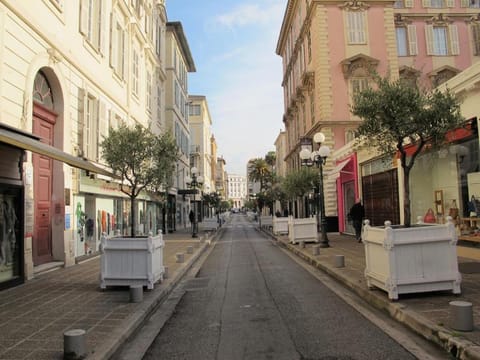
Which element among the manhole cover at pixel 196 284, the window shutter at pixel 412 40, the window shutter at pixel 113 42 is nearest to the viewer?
the manhole cover at pixel 196 284

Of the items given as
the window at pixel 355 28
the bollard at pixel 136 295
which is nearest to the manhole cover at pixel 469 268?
the bollard at pixel 136 295

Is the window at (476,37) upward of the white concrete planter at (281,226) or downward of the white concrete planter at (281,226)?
upward

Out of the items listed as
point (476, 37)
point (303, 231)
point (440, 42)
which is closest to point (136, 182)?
point (303, 231)

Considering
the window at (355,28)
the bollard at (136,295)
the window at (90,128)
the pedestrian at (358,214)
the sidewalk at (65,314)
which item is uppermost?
the window at (355,28)

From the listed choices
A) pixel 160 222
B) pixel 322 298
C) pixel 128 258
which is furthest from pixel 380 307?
pixel 160 222

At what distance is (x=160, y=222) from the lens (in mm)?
31156

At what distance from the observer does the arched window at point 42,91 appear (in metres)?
11.5

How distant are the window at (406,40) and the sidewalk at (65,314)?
94.7 feet

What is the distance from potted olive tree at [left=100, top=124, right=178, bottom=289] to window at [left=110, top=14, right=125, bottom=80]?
889 centimetres

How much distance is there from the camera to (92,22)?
1577cm

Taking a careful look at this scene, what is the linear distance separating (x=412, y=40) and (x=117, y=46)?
2319 centimetres

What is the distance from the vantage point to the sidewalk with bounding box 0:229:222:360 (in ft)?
16.3

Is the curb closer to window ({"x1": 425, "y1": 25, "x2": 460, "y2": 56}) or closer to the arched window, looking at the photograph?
the arched window

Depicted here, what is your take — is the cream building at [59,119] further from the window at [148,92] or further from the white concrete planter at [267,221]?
the white concrete planter at [267,221]
